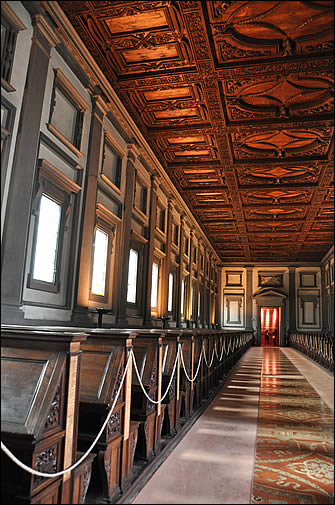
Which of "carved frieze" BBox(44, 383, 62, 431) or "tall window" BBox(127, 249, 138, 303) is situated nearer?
"carved frieze" BBox(44, 383, 62, 431)

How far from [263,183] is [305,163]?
74.6 inches

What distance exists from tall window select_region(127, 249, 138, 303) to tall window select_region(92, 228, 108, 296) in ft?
4.77

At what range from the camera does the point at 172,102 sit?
888 centimetres

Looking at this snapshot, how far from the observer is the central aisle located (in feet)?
10.0

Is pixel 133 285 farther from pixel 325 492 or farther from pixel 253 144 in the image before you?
pixel 325 492

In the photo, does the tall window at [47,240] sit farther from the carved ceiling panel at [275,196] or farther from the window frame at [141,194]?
the carved ceiling panel at [275,196]

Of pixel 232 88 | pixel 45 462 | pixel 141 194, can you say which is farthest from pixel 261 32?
pixel 45 462

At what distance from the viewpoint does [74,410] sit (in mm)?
2682

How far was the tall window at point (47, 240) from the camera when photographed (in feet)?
20.7

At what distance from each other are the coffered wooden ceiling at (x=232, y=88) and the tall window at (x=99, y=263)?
2.92 m

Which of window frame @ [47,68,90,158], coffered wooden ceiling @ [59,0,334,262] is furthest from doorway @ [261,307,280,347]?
window frame @ [47,68,90,158]

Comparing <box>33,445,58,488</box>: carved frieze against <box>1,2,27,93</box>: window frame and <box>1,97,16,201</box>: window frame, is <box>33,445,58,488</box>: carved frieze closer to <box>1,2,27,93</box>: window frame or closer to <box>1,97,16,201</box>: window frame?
<box>1,97,16,201</box>: window frame

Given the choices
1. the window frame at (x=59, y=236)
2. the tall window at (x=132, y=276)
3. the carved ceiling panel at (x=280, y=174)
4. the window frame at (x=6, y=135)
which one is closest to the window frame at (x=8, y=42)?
the window frame at (x=6, y=135)

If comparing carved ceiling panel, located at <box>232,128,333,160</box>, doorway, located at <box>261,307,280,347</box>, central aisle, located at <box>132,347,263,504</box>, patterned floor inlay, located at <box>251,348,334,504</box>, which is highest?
carved ceiling panel, located at <box>232,128,333,160</box>
